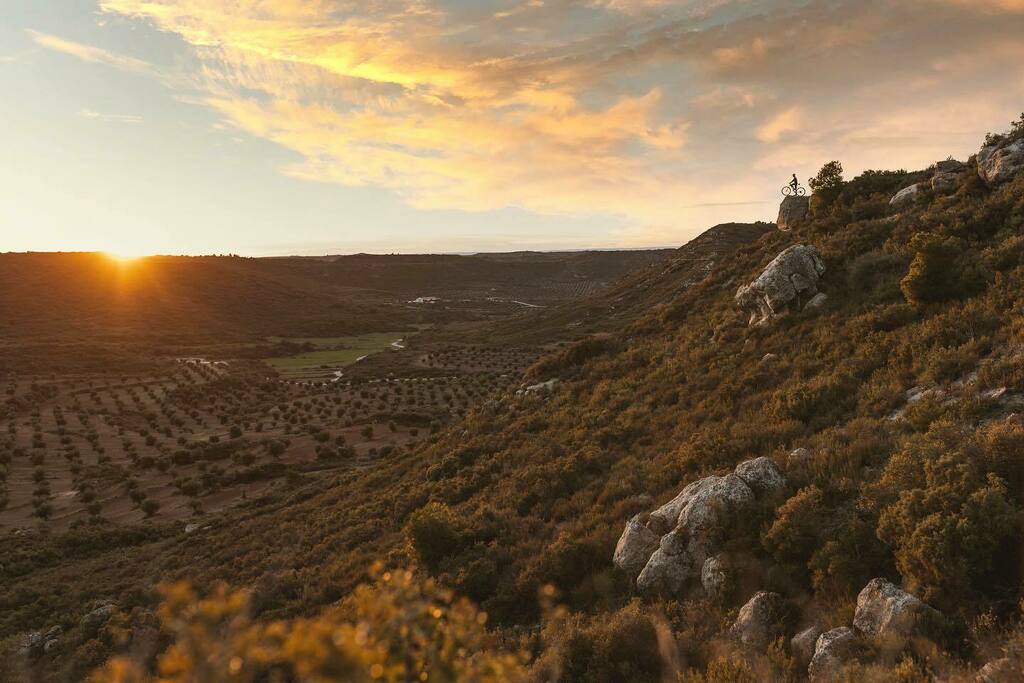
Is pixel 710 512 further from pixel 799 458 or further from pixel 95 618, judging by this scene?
pixel 95 618

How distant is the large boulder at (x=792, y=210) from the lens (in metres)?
36.7

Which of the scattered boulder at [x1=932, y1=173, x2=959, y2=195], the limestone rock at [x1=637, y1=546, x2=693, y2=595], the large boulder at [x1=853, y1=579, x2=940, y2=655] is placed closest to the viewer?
the large boulder at [x1=853, y1=579, x2=940, y2=655]

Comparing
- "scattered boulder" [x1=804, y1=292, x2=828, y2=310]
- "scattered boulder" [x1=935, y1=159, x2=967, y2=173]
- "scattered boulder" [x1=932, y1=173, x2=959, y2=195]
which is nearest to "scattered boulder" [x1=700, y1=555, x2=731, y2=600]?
"scattered boulder" [x1=804, y1=292, x2=828, y2=310]

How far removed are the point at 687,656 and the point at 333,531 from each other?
46.9ft

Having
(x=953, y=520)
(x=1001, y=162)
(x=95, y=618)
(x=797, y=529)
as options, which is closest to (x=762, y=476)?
(x=797, y=529)

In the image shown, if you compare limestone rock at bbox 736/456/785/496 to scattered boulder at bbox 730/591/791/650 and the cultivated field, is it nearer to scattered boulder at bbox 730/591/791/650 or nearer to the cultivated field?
scattered boulder at bbox 730/591/791/650

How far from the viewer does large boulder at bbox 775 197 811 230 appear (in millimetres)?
36656

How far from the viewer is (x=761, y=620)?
7.11 m

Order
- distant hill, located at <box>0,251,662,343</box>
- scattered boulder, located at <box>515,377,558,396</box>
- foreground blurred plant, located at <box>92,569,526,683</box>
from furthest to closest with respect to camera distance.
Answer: distant hill, located at <box>0,251,662,343</box> → scattered boulder, located at <box>515,377,558,396</box> → foreground blurred plant, located at <box>92,569,526,683</box>

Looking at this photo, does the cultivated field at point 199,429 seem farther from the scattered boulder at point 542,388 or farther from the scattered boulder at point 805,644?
the scattered boulder at point 805,644

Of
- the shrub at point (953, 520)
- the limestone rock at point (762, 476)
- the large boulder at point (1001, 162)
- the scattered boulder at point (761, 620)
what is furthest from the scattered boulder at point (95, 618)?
the large boulder at point (1001, 162)

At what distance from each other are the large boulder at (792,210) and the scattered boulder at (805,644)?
35.2 m

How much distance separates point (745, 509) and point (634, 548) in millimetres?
2117

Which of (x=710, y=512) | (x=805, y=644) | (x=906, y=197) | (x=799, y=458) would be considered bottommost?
(x=805, y=644)
